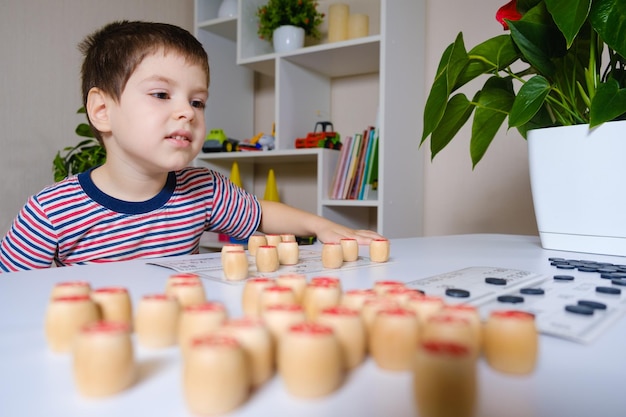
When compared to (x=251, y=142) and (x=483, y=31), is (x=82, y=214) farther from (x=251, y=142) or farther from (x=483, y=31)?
(x=483, y=31)

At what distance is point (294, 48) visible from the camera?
200 centimetres

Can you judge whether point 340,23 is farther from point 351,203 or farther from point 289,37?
point 351,203

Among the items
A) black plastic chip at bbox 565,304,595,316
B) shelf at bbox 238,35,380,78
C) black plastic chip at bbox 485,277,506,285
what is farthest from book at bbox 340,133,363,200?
black plastic chip at bbox 565,304,595,316

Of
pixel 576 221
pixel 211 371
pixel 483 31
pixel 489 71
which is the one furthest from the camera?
pixel 483 31

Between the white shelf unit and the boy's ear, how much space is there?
3.30 feet

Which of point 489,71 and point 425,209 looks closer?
point 489,71

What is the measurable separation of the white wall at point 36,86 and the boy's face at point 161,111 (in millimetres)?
1173

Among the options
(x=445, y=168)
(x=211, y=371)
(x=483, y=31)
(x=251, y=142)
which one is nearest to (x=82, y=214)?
(x=211, y=371)

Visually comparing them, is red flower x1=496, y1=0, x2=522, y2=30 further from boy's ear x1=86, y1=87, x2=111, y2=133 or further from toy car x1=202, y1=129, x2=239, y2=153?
toy car x1=202, y1=129, x2=239, y2=153

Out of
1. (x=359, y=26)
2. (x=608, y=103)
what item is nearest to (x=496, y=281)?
(x=608, y=103)

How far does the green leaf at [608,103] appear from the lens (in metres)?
0.67

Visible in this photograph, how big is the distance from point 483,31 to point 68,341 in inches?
75.8

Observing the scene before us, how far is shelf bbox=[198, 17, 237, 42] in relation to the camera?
216 centimetres

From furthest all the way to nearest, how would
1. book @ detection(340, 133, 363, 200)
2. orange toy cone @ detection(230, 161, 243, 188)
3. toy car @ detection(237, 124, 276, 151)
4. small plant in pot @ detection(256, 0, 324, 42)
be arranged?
1. orange toy cone @ detection(230, 161, 243, 188)
2. toy car @ detection(237, 124, 276, 151)
3. small plant in pot @ detection(256, 0, 324, 42)
4. book @ detection(340, 133, 363, 200)
